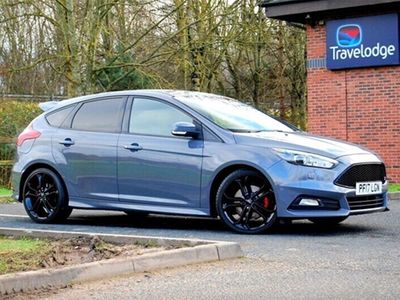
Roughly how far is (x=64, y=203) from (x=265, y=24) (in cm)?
2023

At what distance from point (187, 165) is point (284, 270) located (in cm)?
264

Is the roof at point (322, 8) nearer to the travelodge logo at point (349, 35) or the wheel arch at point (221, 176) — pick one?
the travelodge logo at point (349, 35)

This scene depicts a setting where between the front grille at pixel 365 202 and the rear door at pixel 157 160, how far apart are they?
1659 millimetres

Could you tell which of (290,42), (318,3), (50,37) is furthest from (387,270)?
(290,42)

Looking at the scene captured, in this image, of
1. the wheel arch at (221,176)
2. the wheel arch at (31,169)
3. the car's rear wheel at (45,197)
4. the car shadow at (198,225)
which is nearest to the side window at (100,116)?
the wheel arch at (31,169)

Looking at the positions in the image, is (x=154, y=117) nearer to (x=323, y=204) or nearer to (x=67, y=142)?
(x=67, y=142)

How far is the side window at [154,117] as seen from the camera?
8.55m

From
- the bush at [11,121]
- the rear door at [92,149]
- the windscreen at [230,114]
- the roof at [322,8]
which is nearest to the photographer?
the windscreen at [230,114]

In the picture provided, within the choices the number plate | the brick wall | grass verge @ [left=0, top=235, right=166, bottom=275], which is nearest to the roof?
the brick wall

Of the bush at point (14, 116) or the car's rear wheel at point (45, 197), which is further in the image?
the bush at point (14, 116)

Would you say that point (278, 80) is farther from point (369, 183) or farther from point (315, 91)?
point (369, 183)

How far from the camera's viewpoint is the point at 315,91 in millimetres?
17609

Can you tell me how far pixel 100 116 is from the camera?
30.2 feet

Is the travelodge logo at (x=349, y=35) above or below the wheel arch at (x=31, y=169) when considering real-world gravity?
above
